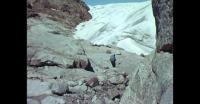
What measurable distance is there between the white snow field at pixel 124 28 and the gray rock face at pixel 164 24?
4693mm

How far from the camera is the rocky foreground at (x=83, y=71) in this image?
3.20m

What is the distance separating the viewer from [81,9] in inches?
435

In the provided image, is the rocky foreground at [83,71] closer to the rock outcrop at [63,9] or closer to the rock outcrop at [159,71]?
the rock outcrop at [159,71]

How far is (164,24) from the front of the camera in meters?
3.11

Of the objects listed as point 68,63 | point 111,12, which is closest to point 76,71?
point 68,63

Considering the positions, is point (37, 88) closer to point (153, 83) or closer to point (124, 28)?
point (153, 83)

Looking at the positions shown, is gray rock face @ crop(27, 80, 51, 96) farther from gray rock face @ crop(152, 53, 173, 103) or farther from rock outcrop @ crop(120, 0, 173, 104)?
gray rock face @ crop(152, 53, 173, 103)

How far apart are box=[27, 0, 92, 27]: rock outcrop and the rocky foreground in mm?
253

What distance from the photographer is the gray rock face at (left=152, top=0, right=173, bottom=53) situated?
9.97 ft

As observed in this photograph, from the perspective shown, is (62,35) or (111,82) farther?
(62,35)

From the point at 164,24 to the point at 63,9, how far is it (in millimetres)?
7728

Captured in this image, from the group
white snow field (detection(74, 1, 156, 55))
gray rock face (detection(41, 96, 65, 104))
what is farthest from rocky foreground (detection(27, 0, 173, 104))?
white snow field (detection(74, 1, 156, 55))
